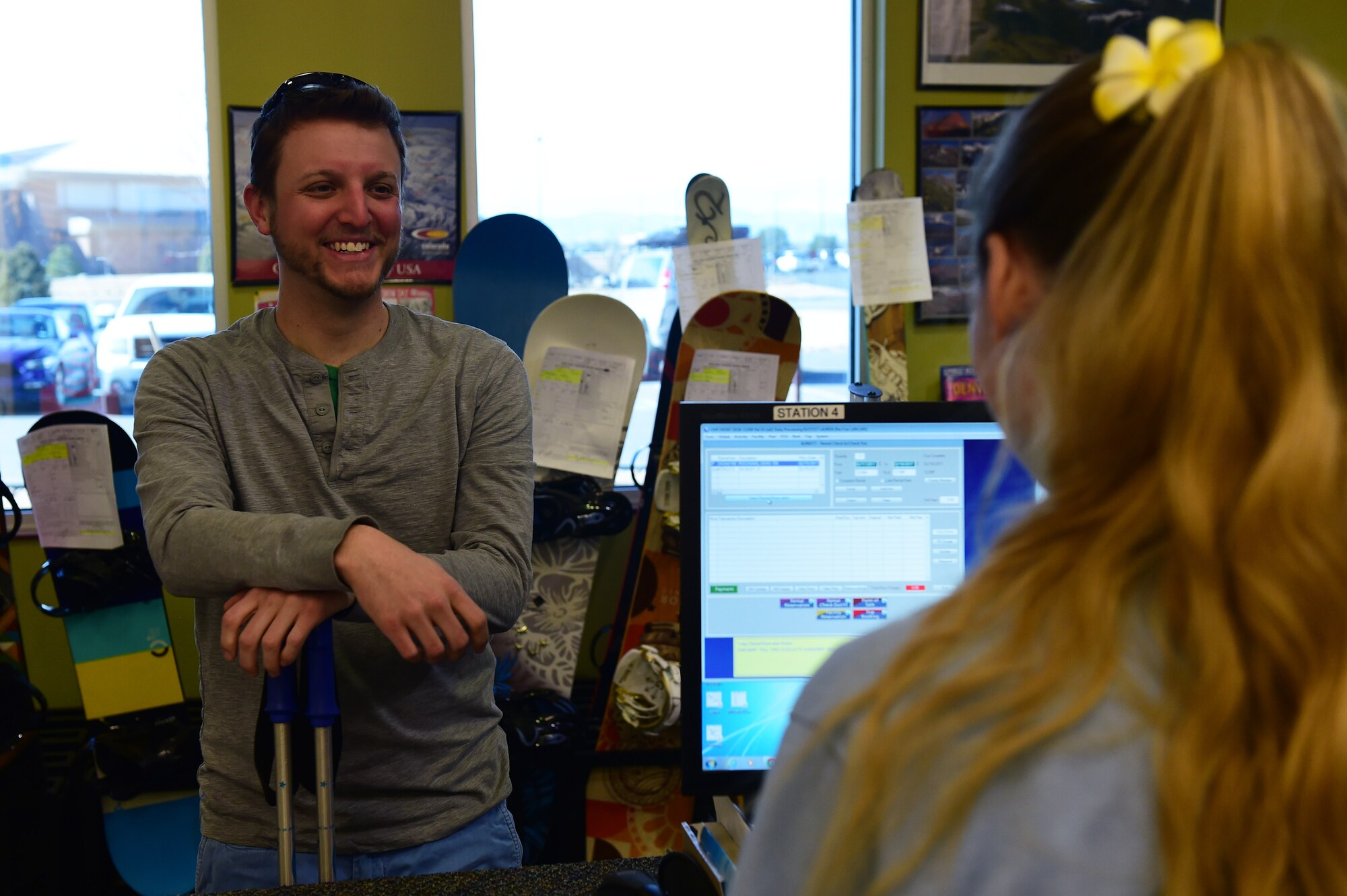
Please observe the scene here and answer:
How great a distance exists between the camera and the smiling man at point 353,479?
1315 mm

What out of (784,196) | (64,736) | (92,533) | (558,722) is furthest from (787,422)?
(64,736)

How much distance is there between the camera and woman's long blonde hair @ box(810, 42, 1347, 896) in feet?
1.45

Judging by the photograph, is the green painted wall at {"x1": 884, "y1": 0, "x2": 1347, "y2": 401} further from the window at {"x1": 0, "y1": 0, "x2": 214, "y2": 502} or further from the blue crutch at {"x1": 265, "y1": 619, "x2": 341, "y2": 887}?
the blue crutch at {"x1": 265, "y1": 619, "x2": 341, "y2": 887}

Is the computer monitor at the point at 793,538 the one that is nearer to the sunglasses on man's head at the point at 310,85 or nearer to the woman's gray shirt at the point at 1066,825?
the woman's gray shirt at the point at 1066,825

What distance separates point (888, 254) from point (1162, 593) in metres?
2.12

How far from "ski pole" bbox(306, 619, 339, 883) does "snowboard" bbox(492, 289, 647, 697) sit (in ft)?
4.69

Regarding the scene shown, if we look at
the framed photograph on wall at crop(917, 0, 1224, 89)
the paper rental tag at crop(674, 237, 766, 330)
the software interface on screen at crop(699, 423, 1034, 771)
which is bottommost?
the software interface on screen at crop(699, 423, 1034, 771)

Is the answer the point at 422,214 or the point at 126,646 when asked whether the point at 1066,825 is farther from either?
the point at 422,214

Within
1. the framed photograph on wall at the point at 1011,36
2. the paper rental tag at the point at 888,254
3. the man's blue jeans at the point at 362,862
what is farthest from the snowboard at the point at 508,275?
the man's blue jeans at the point at 362,862

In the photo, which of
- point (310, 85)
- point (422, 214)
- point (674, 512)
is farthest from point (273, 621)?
point (422, 214)

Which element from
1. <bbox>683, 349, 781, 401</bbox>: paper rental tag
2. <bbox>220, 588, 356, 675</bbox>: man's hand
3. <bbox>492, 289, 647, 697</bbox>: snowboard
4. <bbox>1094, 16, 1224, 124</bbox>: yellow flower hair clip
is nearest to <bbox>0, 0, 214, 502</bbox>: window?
<bbox>492, 289, 647, 697</bbox>: snowboard

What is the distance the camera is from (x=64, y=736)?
2771 millimetres

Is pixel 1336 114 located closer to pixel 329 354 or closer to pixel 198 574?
pixel 198 574

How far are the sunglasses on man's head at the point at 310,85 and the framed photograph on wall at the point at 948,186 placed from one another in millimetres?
2028
